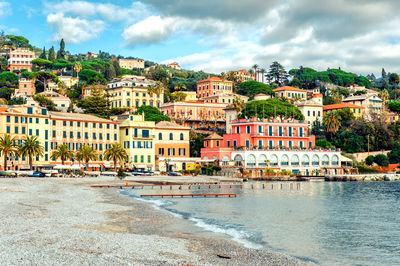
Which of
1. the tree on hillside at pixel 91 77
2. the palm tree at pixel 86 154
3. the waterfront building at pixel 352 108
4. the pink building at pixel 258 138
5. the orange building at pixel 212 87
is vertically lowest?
the palm tree at pixel 86 154

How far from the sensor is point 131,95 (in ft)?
453

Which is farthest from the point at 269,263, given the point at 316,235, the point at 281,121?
the point at 281,121

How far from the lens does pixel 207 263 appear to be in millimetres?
20359

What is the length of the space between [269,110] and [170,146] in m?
28.2

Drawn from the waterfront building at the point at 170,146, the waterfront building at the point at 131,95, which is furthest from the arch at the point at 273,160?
the waterfront building at the point at 131,95

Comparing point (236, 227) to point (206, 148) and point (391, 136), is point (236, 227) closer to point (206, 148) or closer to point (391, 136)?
point (206, 148)

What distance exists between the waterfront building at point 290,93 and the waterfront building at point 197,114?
35.1 metres

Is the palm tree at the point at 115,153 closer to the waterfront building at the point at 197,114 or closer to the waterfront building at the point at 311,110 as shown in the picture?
the waterfront building at the point at 197,114

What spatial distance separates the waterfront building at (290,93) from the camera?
168 metres

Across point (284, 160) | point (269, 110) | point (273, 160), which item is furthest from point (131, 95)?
point (284, 160)

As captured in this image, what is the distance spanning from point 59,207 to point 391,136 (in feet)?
337

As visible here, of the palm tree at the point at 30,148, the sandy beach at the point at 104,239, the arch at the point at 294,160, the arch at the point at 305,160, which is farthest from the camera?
the arch at the point at 305,160

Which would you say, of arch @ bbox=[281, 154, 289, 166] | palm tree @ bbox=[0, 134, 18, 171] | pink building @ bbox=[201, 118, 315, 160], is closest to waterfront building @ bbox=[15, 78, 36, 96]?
pink building @ bbox=[201, 118, 315, 160]

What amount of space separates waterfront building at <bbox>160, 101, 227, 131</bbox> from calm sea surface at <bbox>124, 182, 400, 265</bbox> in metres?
77.4
